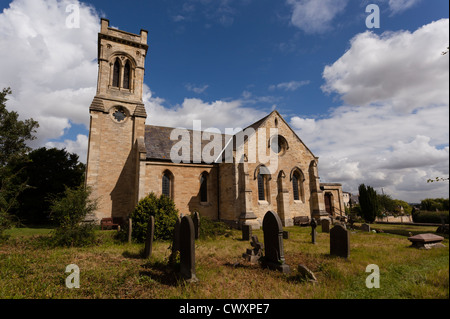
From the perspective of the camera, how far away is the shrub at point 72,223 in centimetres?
1100

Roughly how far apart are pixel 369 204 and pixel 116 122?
27.1 metres

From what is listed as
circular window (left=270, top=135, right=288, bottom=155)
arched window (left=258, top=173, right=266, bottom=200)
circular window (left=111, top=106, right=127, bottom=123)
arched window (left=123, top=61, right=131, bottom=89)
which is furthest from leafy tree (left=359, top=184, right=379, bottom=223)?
arched window (left=123, top=61, right=131, bottom=89)

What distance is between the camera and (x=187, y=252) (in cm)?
620

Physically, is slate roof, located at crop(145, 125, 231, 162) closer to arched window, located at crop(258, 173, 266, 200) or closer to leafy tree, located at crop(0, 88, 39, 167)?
arched window, located at crop(258, 173, 266, 200)

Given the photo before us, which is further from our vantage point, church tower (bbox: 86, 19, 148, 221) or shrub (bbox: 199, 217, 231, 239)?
church tower (bbox: 86, 19, 148, 221)

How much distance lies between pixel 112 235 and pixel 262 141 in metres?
13.5

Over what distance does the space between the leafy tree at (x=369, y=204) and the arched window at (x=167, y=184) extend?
20.5 m

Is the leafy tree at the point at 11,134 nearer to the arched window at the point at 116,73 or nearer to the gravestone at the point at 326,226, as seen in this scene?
the arched window at the point at 116,73

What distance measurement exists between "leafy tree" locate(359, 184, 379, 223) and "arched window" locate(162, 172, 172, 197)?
67.4 ft

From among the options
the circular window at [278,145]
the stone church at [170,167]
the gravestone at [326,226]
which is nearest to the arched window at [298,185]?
the stone church at [170,167]

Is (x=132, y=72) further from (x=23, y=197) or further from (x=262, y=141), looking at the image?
(x=23, y=197)

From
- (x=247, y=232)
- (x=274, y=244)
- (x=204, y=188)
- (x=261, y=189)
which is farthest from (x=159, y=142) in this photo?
(x=274, y=244)

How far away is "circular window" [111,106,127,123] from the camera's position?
2005 cm

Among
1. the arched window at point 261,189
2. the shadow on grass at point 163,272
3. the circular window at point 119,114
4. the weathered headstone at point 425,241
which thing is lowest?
the shadow on grass at point 163,272
